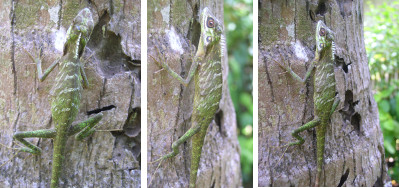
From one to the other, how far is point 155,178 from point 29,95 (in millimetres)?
1040

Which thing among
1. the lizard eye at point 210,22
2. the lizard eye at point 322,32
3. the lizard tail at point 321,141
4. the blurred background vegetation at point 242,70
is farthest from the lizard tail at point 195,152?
the blurred background vegetation at point 242,70

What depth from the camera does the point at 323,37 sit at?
2.55m

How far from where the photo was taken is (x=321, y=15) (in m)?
2.61

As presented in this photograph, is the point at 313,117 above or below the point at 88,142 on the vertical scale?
above

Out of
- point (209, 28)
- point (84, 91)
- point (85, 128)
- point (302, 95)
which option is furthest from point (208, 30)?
point (85, 128)

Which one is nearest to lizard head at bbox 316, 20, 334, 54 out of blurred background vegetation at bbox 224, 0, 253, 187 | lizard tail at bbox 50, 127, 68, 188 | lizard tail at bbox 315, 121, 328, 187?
lizard tail at bbox 315, 121, 328, 187

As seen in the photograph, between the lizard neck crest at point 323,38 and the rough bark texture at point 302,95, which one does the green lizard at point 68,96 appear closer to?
the rough bark texture at point 302,95

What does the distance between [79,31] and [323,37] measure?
1.76m

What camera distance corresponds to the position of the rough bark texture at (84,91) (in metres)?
2.34

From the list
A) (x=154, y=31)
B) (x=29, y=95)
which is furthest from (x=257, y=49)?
(x=29, y=95)

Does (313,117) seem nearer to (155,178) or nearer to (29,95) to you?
(155,178)

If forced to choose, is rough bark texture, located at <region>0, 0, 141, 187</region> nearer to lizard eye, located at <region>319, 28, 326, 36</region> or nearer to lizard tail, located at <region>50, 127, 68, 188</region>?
lizard tail, located at <region>50, 127, 68, 188</region>

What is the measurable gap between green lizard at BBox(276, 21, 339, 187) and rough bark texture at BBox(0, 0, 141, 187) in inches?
45.6

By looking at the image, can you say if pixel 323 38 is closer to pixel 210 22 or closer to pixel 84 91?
pixel 210 22
